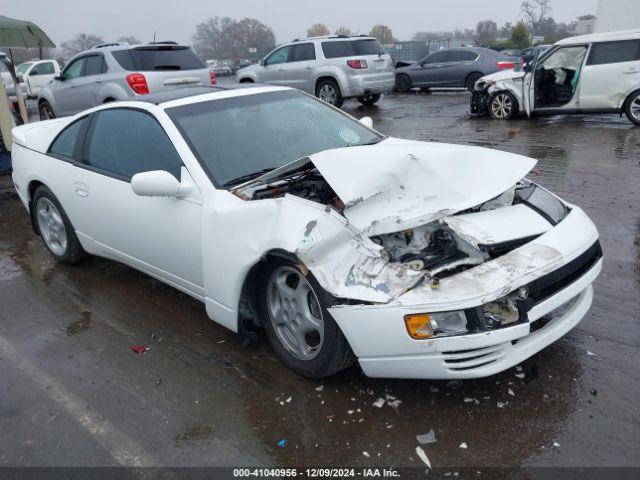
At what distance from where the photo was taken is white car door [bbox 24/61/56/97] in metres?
21.4

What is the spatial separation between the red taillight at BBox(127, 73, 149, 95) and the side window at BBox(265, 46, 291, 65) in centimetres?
556

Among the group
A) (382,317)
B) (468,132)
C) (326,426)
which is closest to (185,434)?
(326,426)

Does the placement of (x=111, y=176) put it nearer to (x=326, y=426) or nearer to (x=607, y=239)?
(x=326, y=426)

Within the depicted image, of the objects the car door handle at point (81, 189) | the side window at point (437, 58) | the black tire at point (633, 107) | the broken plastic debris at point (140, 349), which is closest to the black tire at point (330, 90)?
the side window at point (437, 58)

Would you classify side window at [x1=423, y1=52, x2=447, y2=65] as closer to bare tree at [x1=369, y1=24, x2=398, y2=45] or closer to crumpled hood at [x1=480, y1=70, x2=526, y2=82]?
crumpled hood at [x1=480, y1=70, x2=526, y2=82]

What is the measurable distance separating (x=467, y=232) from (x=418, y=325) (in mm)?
591

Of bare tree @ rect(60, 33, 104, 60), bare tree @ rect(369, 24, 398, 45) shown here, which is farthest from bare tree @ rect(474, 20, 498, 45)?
bare tree @ rect(60, 33, 104, 60)

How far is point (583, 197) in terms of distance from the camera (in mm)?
6047

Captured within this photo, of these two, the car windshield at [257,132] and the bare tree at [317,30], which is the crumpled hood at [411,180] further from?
the bare tree at [317,30]

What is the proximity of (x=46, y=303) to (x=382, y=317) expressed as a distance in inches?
120

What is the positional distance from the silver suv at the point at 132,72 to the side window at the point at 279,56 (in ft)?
14.1

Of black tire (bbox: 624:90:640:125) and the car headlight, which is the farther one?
black tire (bbox: 624:90:640:125)

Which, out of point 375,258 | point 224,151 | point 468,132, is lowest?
point 468,132

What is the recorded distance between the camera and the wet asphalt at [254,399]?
2.57 m
